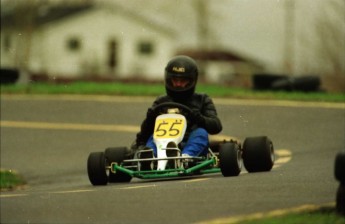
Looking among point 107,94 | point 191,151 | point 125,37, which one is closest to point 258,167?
point 191,151

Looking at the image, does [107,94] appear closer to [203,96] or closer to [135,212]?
[203,96]

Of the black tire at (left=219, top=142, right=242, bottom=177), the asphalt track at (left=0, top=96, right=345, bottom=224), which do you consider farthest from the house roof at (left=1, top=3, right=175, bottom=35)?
the black tire at (left=219, top=142, right=242, bottom=177)

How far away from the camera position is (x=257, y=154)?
1361 cm

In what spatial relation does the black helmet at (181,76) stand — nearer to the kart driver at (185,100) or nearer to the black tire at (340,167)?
the kart driver at (185,100)

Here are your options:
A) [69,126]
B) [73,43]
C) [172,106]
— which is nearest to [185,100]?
[172,106]

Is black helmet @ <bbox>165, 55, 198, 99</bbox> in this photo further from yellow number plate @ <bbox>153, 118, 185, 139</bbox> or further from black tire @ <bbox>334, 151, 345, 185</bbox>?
black tire @ <bbox>334, 151, 345, 185</bbox>

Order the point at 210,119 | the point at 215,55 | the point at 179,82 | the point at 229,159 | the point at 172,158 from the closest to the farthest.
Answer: the point at 172,158, the point at 229,159, the point at 210,119, the point at 179,82, the point at 215,55

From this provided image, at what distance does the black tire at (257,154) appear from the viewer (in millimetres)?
13609

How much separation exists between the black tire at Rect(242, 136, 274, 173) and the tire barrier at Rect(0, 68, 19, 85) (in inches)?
741

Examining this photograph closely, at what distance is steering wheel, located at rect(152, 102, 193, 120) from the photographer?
13.5 m

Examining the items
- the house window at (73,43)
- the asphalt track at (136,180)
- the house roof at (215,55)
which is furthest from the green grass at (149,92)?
the house roof at (215,55)

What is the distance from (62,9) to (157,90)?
196ft

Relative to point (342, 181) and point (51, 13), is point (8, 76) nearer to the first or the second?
point (342, 181)

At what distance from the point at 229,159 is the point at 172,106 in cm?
110
